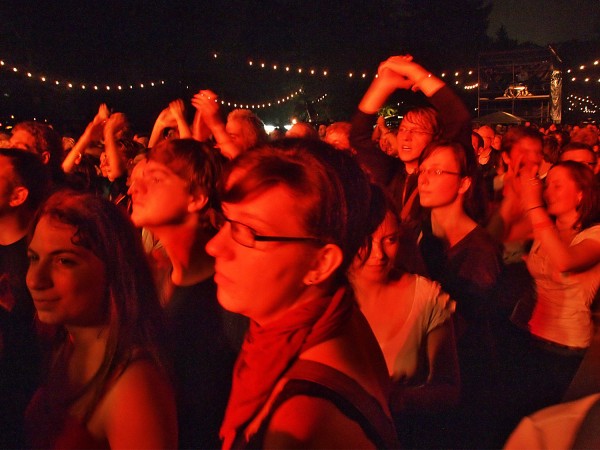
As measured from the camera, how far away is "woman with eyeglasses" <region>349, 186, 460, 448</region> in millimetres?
2330

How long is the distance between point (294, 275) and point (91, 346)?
66cm

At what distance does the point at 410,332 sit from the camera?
238 cm

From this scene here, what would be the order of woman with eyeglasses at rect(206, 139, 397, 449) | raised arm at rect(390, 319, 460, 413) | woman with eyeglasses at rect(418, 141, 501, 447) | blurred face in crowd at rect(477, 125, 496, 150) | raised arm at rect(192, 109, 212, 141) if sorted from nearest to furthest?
woman with eyeglasses at rect(206, 139, 397, 449) < raised arm at rect(390, 319, 460, 413) < woman with eyeglasses at rect(418, 141, 501, 447) < raised arm at rect(192, 109, 212, 141) < blurred face in crowd at rect(477, 125, 496, 150)

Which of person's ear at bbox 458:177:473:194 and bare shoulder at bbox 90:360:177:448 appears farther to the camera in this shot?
person's ear at bbox 458:177:473:194

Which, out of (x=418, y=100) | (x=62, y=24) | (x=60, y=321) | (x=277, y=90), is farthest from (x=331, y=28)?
(x=60, y=321)

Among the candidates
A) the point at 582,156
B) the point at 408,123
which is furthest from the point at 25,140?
the point at 582,156

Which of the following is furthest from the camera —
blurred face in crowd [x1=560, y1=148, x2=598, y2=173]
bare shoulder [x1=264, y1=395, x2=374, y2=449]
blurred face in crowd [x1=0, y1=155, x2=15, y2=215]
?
blurred face in crowd [x1=560, y1=148, x2=598, y2=173]

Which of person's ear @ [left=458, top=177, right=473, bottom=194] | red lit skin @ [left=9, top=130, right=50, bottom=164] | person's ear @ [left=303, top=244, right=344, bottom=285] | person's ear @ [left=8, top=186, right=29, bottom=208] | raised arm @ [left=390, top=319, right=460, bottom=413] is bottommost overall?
raised arm @ [left=390, top=319, right=460, bottom=413]

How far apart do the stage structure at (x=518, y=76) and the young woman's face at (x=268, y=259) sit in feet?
92.9

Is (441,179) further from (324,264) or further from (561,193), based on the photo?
(324,264)

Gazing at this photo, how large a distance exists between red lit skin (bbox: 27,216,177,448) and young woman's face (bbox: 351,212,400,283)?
96 centimetres

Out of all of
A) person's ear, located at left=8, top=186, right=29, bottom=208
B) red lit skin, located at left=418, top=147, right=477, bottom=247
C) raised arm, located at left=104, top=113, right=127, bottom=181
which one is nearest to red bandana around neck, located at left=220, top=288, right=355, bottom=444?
red lit skin, located at left=418, top=147, right=477, bottom=247

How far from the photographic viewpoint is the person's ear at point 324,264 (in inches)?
57.1

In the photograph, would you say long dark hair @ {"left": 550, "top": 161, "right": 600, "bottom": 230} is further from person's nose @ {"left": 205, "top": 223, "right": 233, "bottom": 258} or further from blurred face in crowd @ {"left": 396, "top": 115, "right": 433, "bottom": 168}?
person's nose @ {"left": 205, "top": 223, "right": 233, "bottom": 258}
